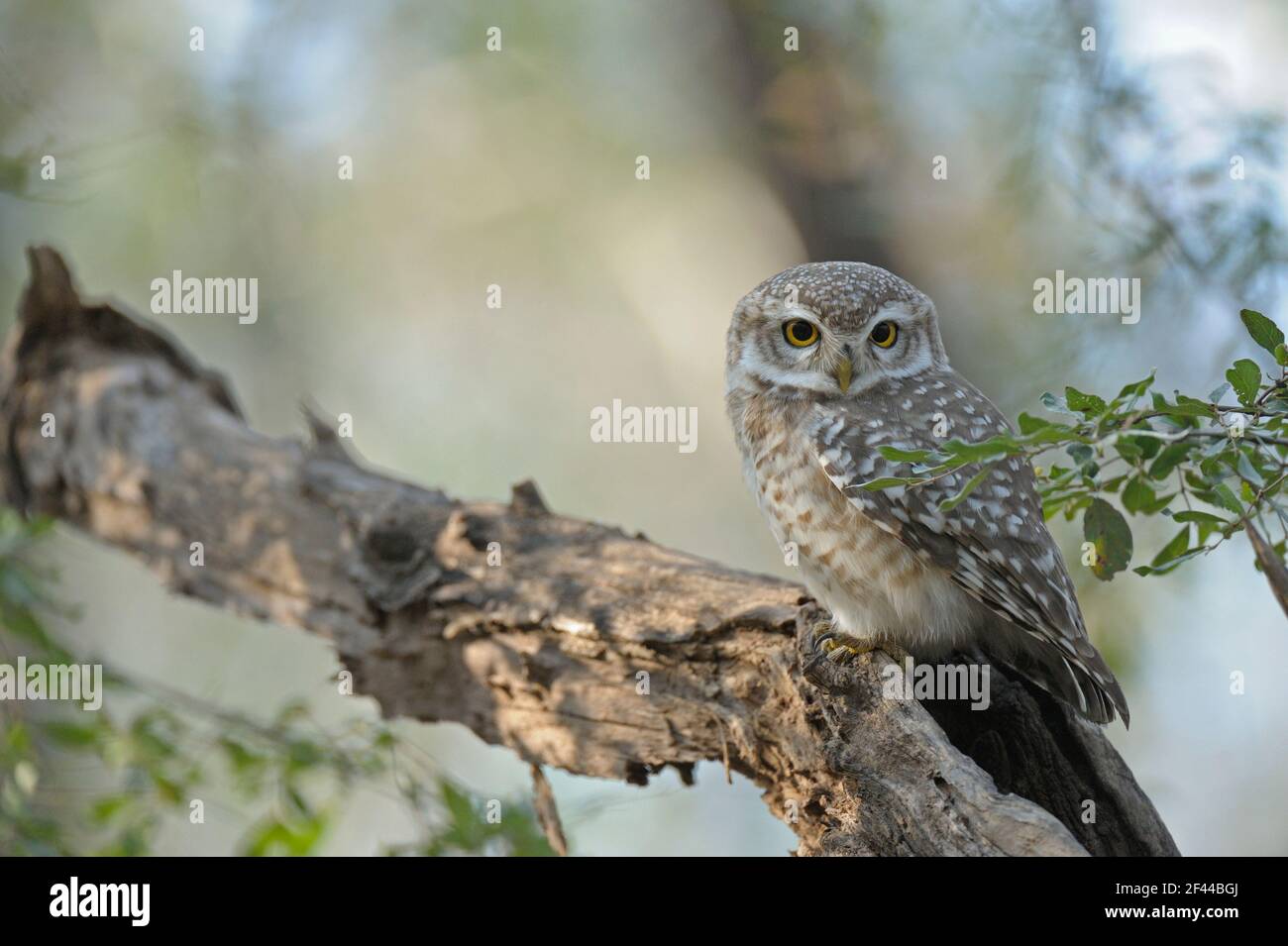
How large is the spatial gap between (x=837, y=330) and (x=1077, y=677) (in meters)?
0.85

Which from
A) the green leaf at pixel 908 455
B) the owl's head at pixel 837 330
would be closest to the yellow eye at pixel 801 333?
the owl's head at pixel 837 330

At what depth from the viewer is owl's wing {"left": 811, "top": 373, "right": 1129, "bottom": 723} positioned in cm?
204

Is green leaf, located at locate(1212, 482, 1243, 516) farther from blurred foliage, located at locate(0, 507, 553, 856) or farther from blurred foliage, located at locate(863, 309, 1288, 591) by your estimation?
blurred foliage, located at locate(0, 507, 553, 856)

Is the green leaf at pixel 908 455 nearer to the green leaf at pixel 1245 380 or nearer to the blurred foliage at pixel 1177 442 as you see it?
the blurred foliage at pixel 1177 442

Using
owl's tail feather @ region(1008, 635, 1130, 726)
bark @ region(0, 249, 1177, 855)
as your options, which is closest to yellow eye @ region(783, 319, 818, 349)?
bark @ region(0, 249, 1177, 855)

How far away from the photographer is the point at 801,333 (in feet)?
8.10

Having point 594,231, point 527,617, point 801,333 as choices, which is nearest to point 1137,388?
point 801,333

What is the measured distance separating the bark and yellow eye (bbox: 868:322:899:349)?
57cm
